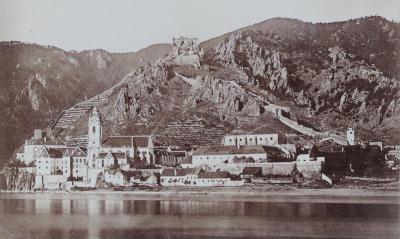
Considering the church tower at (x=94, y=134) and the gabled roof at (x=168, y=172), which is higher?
the church tower at (x=94, y=134)

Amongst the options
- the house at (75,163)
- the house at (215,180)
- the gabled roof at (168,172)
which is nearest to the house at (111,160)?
the house at (75,163)

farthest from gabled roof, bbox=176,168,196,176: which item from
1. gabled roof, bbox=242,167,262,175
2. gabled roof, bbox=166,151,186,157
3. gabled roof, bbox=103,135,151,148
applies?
gabled roof, bbox=242,167,262,175

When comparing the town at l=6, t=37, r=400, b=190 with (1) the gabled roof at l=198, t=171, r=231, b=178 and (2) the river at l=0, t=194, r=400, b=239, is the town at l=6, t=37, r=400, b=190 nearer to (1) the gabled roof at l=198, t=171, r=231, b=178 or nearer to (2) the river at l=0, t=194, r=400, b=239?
(1) the gabled roof at l=198, t=171, r=231, b=178

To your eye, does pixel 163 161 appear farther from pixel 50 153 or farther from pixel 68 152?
pixel 50 153

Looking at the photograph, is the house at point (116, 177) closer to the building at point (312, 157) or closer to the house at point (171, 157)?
the house at point (171, 157)

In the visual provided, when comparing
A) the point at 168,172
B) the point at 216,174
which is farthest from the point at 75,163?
the point at 216,174

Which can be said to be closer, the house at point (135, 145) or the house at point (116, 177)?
the house at point (135, 145)
